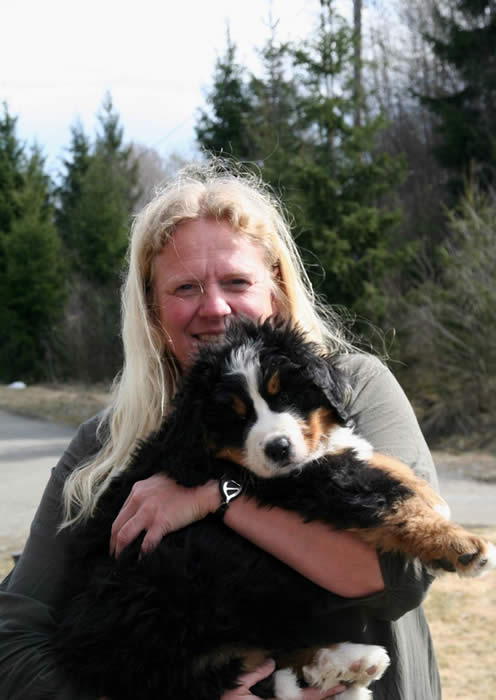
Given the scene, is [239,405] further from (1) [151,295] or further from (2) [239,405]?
(1) [151,295]

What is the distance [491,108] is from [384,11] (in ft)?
28.1

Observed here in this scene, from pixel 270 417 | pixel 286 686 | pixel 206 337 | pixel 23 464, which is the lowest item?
pixel 23 464

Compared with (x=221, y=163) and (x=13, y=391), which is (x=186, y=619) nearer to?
(x=221, y=163)

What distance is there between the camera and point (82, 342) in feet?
82.3

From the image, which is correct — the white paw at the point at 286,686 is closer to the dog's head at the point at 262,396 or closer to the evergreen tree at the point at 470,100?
the dog's head at the point at 262,396

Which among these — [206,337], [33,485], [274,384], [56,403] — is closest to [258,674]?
[274,384]

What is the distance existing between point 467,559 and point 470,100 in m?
20.7

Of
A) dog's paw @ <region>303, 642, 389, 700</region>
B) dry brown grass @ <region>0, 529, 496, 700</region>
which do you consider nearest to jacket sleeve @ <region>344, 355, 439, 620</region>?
dog's paw @ <region>303, 642, 389, 700</region>

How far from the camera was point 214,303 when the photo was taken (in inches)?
101

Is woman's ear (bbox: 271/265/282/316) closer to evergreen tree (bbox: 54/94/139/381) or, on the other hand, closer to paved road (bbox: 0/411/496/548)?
paved road (bbox: 0/411/496/548)

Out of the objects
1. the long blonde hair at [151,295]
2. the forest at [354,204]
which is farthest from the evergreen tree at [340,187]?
the long blonde hair at [151,295]

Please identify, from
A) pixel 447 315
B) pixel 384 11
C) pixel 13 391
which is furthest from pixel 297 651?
pixel 384 11

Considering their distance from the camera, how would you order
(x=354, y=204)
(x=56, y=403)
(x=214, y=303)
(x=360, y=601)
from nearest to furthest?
(x=360, y=601), (x=214, y=303), (x=354, y=204), (x=56, y=403)

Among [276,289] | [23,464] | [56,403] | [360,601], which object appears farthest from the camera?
[56,403]
